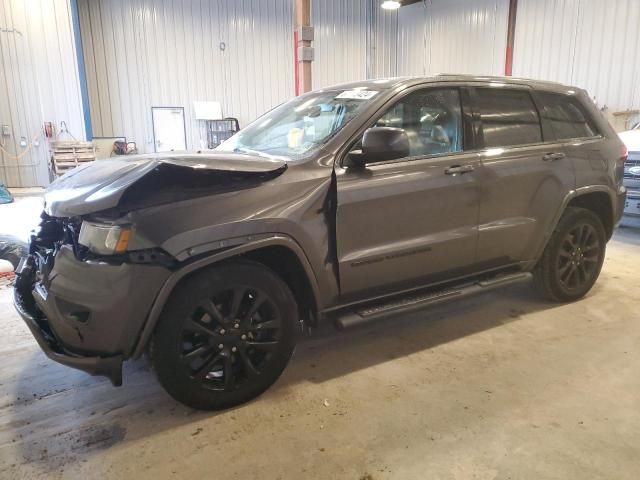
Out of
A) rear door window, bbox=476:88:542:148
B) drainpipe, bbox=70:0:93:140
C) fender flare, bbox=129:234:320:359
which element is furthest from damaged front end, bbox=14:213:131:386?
drainpipe, bbox=70:0:93:140

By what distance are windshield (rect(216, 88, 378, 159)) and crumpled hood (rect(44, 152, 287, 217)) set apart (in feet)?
1.21

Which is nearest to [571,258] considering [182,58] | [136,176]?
[136,176]

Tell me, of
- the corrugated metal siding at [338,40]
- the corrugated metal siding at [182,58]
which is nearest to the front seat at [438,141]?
the corrugated metal siding at [182,58]

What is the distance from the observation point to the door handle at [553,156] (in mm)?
3337

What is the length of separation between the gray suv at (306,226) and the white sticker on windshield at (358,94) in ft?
0.04

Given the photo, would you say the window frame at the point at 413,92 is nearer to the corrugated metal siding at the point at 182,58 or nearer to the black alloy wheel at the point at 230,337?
the black alloy wheel at the point at 230,337

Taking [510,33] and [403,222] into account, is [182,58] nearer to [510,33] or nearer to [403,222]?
[510,33]

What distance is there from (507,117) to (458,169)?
0.69m

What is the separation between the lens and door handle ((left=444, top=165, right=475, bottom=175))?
2.90 m

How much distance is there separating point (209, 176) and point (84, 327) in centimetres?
84

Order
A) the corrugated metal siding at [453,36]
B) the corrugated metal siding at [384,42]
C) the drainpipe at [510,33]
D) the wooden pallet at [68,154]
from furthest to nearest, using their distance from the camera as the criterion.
→ the corrugated metal siding at [384,42] → the corrugated metal siding at [453,36] → the drainpipe at [510,33] → the wooden pallet at [68,154]

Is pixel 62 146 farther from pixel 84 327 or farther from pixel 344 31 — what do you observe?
pixel 84 327

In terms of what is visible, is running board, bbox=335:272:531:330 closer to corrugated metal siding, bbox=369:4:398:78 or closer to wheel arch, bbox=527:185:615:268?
wheel arch, bbox=527:185:615:268

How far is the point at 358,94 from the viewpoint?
293 centimetres
